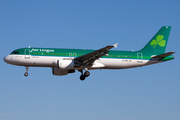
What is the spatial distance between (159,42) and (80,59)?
14913 millimetres

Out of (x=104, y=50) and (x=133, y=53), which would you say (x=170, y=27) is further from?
(x=104, y=50)

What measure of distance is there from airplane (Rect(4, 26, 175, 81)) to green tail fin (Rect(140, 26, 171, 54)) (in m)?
0.87

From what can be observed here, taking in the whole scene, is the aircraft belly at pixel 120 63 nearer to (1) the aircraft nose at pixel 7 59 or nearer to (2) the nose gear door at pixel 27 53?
(2) the nose gear door at pixel 27 53

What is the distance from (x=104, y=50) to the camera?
46156 mm

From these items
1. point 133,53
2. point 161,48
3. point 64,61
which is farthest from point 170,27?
point 64,61

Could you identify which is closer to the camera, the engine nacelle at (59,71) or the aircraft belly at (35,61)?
the aircraft belly at (35,61)

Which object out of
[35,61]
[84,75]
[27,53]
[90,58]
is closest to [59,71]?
[84,75]

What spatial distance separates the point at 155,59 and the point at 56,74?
603 inches

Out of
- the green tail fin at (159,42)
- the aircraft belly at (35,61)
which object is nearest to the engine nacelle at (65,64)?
the aircraft belly at (35,61)

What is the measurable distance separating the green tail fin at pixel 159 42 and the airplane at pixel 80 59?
34.4 inches

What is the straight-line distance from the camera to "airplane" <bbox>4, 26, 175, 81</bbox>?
157 ft

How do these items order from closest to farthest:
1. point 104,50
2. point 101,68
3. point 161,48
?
point 104,50 → point 101,68 → point 161,48

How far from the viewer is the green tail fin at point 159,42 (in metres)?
54.4

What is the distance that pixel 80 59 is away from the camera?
48.2 m
